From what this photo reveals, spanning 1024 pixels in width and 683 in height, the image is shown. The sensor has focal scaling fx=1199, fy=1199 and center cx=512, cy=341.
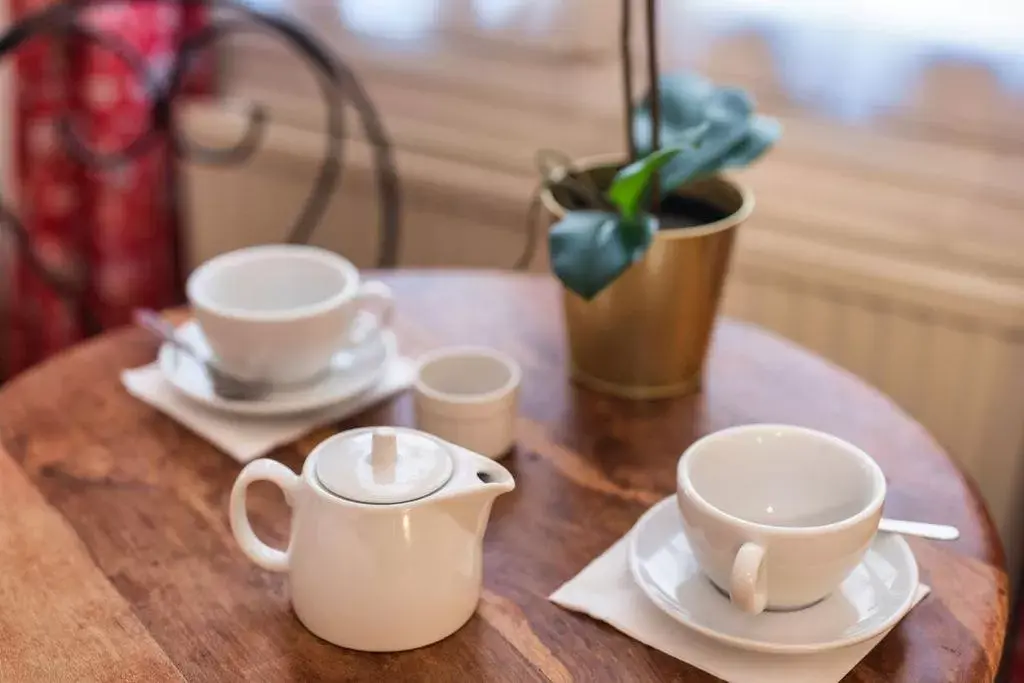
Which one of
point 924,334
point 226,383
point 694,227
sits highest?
point 694,227

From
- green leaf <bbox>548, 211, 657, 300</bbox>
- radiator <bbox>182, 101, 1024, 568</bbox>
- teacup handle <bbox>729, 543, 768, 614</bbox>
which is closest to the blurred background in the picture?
radiator <bbox>182, 101, 1024, 568</bbox>

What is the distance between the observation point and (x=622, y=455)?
Result: 3.02 feet

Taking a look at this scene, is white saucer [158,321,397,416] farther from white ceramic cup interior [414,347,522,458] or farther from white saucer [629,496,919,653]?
white saucer [629,496,919,653]

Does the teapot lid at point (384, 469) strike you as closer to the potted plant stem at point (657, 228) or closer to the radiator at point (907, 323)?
the potted plant stem at point (657, 228)

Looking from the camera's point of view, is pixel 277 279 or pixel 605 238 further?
pixel 277 279

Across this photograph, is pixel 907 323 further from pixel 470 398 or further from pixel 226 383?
pixel 226 383

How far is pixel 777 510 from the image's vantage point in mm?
786

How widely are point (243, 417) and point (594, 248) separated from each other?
1.01 ft

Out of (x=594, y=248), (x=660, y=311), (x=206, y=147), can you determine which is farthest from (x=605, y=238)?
(x=206, y=147)

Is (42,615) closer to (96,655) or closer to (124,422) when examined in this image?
(96,655)

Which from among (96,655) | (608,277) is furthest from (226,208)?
(96,655)

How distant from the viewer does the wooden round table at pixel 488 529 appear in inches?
27.6

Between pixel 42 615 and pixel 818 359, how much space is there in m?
0.67

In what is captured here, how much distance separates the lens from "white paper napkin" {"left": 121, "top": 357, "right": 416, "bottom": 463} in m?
0.91
